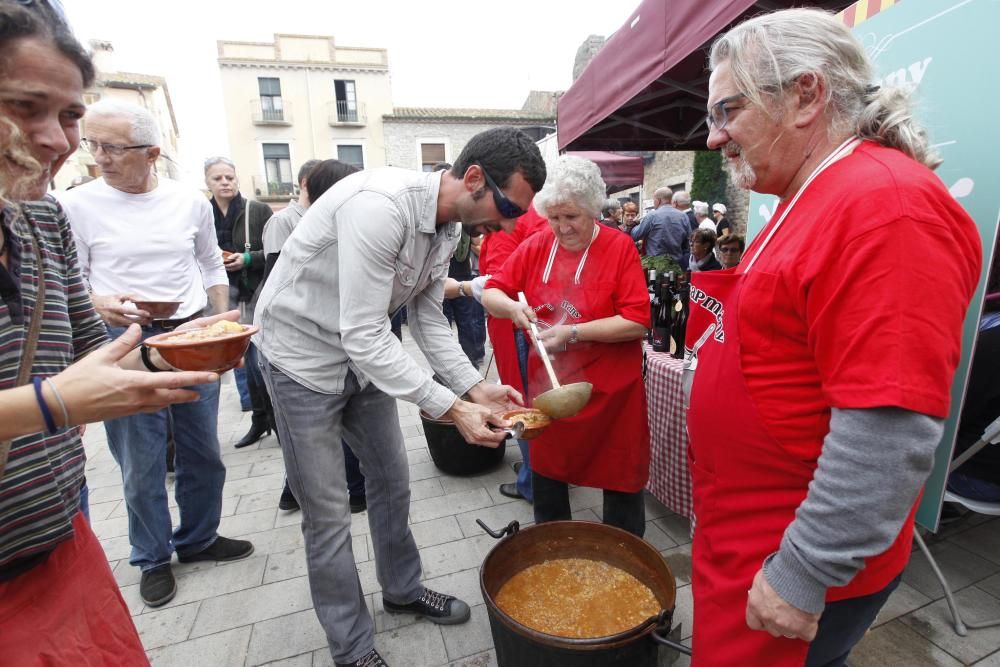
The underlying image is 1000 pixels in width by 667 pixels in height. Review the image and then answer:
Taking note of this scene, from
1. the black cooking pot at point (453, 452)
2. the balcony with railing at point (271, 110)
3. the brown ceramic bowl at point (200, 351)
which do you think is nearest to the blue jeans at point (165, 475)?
the black cooking pot at point (453, 452)

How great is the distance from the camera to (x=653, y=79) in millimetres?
3311

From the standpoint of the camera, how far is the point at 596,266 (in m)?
2.38

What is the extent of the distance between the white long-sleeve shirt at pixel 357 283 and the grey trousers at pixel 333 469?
0.28 feet

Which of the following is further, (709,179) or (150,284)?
(709,179)

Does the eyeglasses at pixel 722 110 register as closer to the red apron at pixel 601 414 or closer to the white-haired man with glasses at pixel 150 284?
the red apron at pixel 601 414

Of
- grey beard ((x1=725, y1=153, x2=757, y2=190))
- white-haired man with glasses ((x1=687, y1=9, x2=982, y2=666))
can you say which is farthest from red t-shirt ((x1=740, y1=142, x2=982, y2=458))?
grey beard ((x1=725, y1=153, x2=757, y2=190))

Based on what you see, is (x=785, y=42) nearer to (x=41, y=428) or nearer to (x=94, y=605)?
(x=41, y=428)

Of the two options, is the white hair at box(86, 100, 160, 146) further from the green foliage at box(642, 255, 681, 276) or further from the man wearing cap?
the man wearing cap

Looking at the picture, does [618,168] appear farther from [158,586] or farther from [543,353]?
[158,586]

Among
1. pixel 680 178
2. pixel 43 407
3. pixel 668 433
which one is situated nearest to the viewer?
pixel 43 407

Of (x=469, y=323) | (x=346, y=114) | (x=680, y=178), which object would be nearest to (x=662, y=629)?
(x=469, y=323)

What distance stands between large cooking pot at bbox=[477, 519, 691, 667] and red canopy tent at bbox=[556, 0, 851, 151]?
254cm

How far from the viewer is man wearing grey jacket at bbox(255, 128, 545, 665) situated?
1674mm

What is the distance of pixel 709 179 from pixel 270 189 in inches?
870
